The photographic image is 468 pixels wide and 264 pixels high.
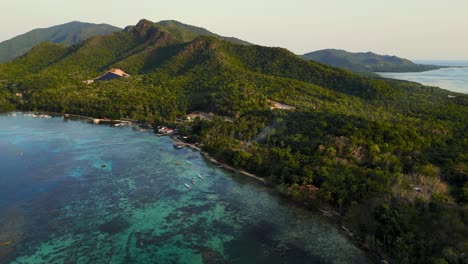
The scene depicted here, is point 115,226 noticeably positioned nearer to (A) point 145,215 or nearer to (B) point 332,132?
(A) point 145,215

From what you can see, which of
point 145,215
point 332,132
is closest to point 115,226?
point 145,215

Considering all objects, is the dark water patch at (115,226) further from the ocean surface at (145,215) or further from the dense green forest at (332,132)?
the dense green forest at (332,132)

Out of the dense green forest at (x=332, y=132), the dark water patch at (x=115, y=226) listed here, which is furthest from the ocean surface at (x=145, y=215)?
the dense green forest at (x=332, y=132)

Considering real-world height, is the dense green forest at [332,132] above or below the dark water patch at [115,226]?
above

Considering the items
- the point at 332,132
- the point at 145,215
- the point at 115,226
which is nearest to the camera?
the point at 115,226

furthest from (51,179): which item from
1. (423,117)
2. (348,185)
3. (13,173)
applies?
(423,117)

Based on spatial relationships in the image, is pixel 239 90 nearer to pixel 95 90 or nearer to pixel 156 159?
pixel 156 159
